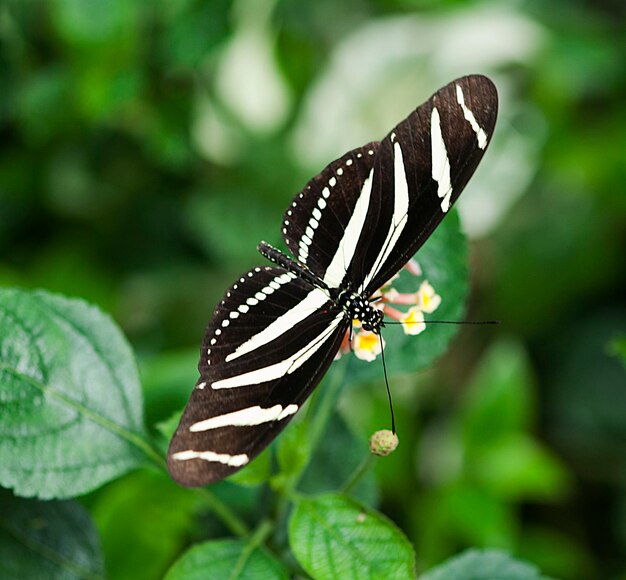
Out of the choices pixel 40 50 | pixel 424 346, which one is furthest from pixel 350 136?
pixel 424 346

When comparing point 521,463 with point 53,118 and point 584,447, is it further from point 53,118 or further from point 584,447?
point 53,118

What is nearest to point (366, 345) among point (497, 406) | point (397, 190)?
point (397, 190)

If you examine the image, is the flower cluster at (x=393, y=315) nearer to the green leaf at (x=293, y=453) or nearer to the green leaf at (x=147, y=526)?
the green leaf at (x=293, y=453)

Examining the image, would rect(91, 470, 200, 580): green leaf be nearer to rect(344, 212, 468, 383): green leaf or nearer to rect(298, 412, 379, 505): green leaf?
rect(298, 412, 379, 505): green leaf

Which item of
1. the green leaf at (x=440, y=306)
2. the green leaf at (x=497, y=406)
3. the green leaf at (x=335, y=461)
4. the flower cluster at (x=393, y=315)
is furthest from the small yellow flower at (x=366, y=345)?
the green leaf at (x=497, y=406)

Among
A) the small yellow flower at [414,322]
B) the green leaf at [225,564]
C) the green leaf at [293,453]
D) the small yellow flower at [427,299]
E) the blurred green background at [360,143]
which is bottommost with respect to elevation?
the green leaf at [225,564]

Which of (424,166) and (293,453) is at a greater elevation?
(424,166)

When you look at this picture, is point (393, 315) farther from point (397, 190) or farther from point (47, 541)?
point (47, 541)
